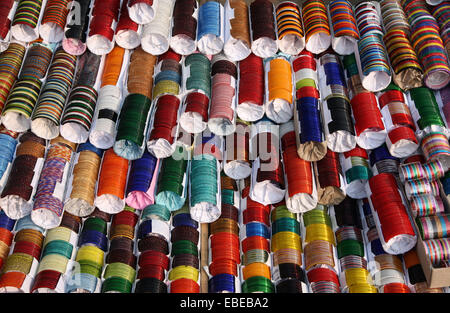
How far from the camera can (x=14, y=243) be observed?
3.57 m

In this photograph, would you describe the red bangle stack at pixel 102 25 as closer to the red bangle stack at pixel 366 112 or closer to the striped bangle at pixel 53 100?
the striped bangle at pixel 53 100

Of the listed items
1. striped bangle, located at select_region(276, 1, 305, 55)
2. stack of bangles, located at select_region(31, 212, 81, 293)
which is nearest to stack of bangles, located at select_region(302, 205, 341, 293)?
striped bangle, located at select_region(276, 1, 305, 55)

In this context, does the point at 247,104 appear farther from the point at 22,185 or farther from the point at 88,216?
the point at 22,185

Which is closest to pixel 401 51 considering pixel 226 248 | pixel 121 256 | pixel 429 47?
pixel 429 47

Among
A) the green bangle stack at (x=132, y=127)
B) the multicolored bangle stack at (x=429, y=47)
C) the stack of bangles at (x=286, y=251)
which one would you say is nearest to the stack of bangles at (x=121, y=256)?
the green bangle stack at (x=132, y=127)

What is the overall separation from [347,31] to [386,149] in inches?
34.4

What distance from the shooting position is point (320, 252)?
3.49 metres

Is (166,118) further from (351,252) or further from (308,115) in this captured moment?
(351,252)

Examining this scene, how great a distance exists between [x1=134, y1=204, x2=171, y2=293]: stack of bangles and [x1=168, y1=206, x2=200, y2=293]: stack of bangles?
5 centimetres

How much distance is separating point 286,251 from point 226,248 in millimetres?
373

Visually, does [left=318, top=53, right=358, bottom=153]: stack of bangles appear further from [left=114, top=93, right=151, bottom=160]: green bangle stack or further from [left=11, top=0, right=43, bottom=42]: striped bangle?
[left=11, top=0, right=43, bottom=42]: striped bangle

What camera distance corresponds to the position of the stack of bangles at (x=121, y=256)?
3.42 metres

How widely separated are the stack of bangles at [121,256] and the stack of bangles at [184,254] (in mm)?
250
